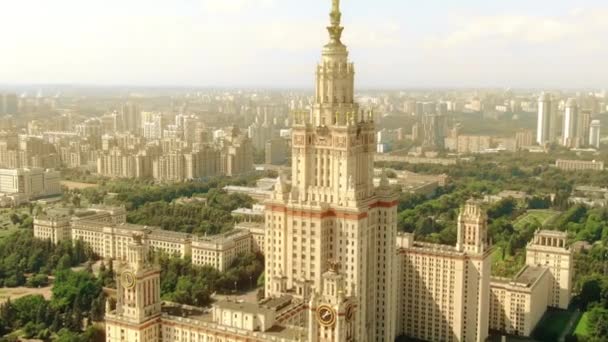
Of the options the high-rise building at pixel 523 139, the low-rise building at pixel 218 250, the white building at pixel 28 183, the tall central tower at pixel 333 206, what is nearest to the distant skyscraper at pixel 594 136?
the high-rise building at pixel 523 139

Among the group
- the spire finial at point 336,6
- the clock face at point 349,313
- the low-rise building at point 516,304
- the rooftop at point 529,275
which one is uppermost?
the spire finial at point 336,6

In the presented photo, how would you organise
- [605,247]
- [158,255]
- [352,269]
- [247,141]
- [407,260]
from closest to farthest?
[352,269]
[407,260]
[158,255]
[605,247]
[247,141]

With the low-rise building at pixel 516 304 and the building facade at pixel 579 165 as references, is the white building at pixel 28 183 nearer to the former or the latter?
the low-rise building at pixel 516 304

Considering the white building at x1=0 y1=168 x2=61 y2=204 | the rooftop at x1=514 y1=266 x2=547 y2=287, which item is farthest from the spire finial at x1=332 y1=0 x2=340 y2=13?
the white building at x1=0 y1=168 x2=61 y2=204

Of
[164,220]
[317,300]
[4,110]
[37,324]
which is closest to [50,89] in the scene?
[4,110]

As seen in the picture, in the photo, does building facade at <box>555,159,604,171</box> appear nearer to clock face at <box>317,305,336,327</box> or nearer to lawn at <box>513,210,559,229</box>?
lawn at <box>513,210,559,229</box>

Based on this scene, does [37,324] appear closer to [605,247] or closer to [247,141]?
[605,247]

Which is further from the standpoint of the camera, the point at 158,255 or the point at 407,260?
the point at 158,255
